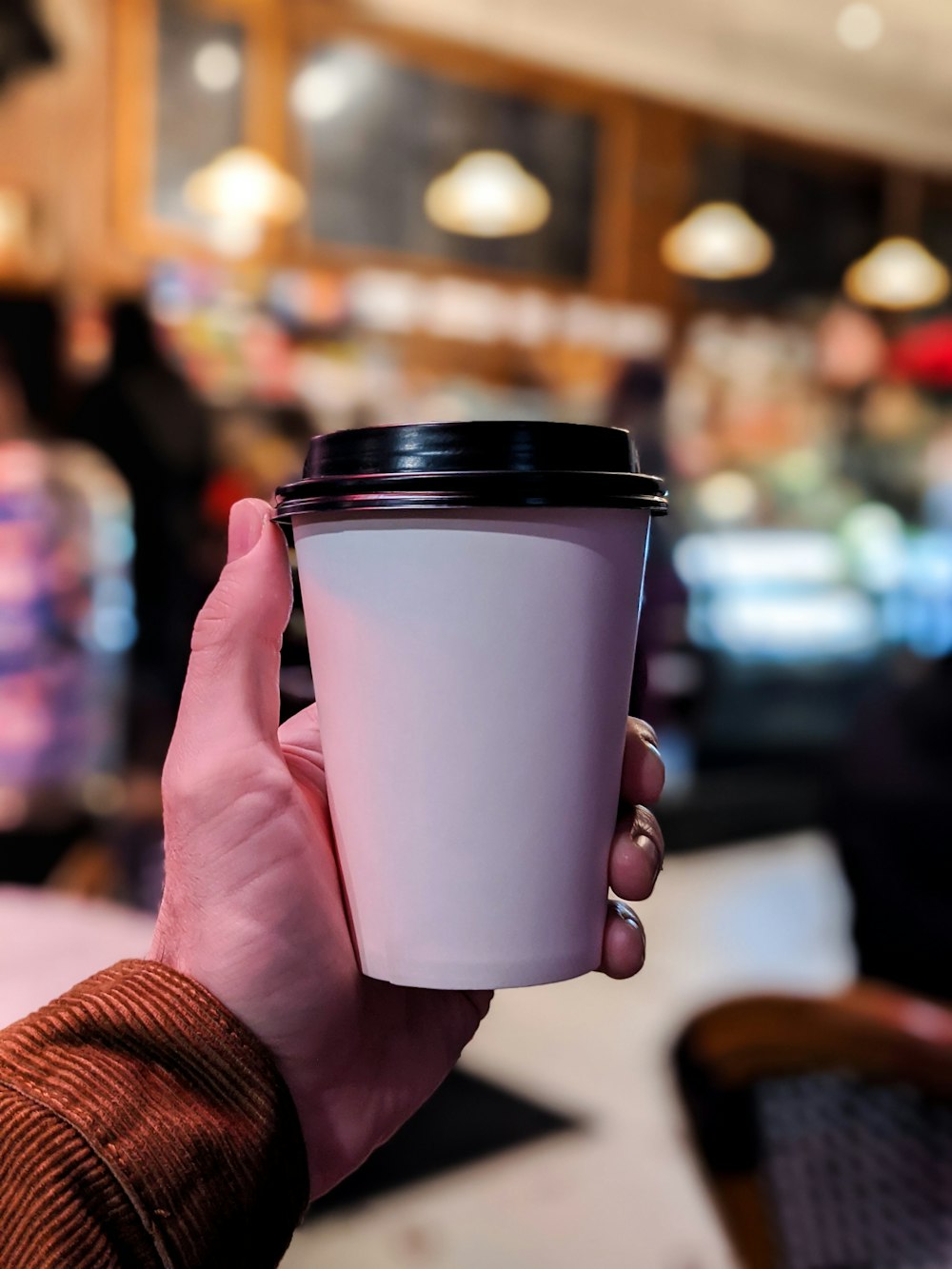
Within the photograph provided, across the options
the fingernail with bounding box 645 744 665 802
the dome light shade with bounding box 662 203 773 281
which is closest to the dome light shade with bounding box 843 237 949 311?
the dome light shade with bounding box 662 203 773 281

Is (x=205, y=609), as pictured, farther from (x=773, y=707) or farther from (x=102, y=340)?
(x=773, y=707)

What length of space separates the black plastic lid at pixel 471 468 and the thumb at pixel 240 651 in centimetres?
7

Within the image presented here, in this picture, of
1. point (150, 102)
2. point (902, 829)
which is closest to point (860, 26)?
point (150, 102)

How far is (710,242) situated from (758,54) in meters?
1.02

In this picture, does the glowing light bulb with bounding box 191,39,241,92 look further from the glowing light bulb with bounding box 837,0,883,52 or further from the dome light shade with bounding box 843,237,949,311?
the dome light shade with bounding box 843,237,949,311

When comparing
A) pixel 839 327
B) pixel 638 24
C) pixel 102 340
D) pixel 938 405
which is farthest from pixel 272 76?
pixel 938 405

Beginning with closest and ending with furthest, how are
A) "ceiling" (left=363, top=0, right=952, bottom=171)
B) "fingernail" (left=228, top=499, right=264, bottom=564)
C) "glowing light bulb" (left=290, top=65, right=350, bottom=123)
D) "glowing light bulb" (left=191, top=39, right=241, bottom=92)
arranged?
"fingernail" (left=228, top=499, right=264, bottom=564) < "glowing light bulb" (left=191, top=39, right=241, bottom=92) < "glowing light bulb" (left=290, top=65, right=350, bottom=123) < "ceiling" (left=363, top=0, right=952, bottom=171)

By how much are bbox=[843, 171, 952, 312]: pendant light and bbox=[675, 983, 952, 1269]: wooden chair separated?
20.1 feet

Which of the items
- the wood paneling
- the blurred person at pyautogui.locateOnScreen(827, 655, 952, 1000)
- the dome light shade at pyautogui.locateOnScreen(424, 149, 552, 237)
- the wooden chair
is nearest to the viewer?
the wooden chair

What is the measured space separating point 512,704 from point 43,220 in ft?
13.6

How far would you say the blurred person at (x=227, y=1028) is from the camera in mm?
589

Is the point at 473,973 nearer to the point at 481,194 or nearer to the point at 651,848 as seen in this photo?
the point at 651,848

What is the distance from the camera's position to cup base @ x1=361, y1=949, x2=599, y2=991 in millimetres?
632

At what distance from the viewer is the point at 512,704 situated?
0.61 metres
